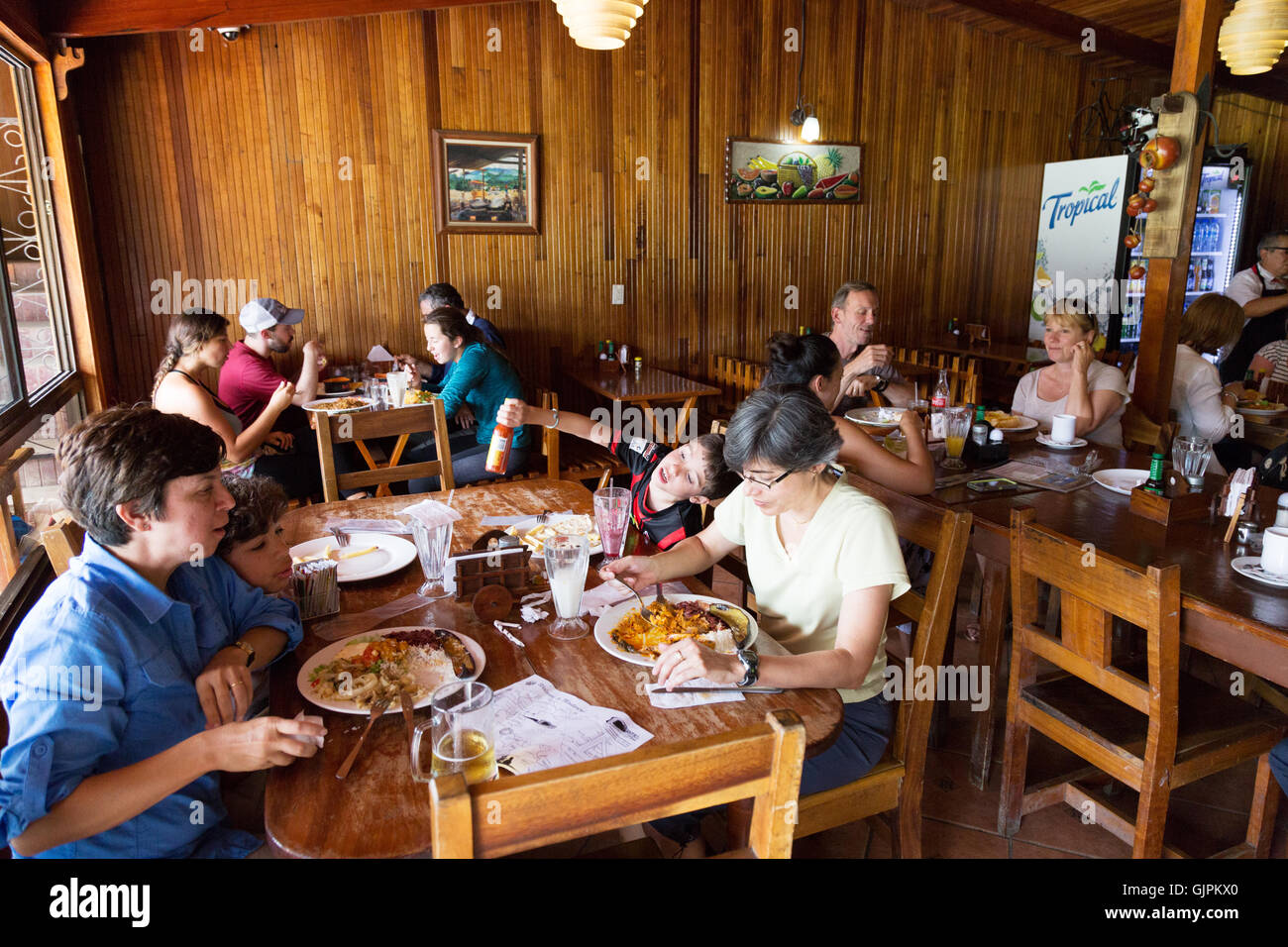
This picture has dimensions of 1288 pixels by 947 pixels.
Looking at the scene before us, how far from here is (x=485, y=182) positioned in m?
5.50

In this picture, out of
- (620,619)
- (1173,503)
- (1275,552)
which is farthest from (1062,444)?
(620,619)

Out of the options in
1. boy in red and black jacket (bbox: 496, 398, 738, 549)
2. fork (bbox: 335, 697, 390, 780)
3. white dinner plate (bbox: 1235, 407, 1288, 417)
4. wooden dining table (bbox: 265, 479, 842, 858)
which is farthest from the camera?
white dinner plate (bbox: 1235, 407, 1288, 417)

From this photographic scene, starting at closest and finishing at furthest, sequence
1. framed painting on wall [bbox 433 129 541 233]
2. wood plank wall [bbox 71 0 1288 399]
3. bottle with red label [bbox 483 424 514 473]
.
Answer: bottle with red label [bbox 483 424 514 473]
wood plank wall [bbox 71 0 1288 399]
framed painting on wall [bbox 433 129 541 233]

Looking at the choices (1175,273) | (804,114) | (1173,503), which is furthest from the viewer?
(804,114)

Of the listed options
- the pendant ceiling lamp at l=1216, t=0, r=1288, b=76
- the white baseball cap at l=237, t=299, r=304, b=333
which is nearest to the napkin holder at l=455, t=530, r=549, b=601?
the white baseball cap at l=237, t=299, r=304, b=333

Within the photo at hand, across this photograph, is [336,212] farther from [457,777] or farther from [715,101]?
[457,777]

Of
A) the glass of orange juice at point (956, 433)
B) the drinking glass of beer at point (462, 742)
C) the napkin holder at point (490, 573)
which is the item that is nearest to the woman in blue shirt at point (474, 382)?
the glass of orange juice at point (956, 433)

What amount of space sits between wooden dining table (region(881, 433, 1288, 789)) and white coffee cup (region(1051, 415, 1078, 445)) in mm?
57

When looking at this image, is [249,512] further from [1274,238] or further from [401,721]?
[1274,238]

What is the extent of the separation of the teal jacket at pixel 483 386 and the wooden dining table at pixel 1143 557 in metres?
2.44

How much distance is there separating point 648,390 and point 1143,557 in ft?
10.6

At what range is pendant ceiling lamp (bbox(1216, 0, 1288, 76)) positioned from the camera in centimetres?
416

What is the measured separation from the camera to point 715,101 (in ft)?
19.8

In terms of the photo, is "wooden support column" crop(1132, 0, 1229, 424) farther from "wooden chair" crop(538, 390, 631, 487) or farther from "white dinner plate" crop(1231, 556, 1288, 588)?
"wooden chair" crop(538, 390, 631, 487)
